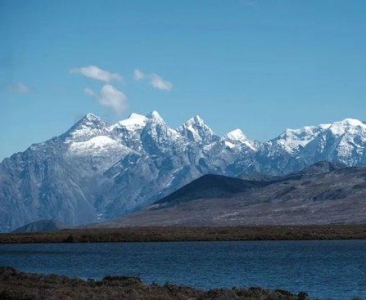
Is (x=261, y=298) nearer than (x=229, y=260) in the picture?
Yes

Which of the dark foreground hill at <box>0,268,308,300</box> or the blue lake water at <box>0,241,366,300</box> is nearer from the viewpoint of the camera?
the dark foreground hill at <box>0,268,308,300</box>

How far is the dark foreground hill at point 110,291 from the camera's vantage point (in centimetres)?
5428

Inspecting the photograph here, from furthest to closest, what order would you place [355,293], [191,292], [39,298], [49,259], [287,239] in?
[287,239] < [49,259] < [355,293] < [191,292] < [39,298]

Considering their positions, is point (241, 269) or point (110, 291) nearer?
point (110, 291)

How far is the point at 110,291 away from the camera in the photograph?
5819 cm

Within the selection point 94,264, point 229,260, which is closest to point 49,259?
point 94,264

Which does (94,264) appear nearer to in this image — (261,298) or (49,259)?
(49,259)

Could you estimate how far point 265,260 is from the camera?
10756 cm

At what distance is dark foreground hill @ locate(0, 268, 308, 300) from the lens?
5428 centimetres

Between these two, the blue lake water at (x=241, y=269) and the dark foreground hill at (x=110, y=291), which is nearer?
the dark foreground hill at (x=110, y=291)

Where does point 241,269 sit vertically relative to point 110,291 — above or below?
below

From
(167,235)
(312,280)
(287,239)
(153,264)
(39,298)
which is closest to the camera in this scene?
(39,298)

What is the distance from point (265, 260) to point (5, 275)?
44493mm

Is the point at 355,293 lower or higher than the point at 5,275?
lower
